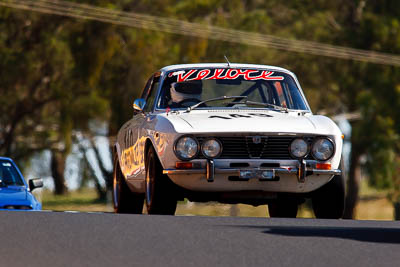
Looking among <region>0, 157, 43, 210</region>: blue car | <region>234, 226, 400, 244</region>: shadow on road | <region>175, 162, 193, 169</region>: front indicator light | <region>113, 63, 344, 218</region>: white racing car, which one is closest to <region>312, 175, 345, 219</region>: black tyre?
<region>113, 63, 344, 218</region>: white racing car

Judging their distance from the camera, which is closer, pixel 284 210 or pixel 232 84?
pixel 232 84

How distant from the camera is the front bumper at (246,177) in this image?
38.7 ft

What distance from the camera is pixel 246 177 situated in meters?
11.8

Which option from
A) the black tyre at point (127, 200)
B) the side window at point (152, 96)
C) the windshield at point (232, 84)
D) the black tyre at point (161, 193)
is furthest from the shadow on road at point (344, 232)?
the black tyre at point (127, 200)

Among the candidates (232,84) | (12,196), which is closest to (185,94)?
(232,84)

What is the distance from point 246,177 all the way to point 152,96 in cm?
285

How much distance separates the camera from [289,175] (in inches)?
472

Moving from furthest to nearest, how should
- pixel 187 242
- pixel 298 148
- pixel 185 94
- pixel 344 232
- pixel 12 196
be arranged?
pixel 12 196 < pixel 185 94 < pixel 298 148 < pixel 344 232 < pixel 187 242

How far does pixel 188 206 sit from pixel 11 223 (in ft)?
154

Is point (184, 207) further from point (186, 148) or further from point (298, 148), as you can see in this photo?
point (186, 148)

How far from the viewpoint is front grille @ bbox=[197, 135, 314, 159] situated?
11898mm

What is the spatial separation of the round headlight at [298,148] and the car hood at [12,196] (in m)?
5.79

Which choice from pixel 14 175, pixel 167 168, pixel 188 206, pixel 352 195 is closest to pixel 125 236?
pixel 167 168

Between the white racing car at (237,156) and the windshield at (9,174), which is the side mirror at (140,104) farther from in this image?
the windshield at (9,174)
